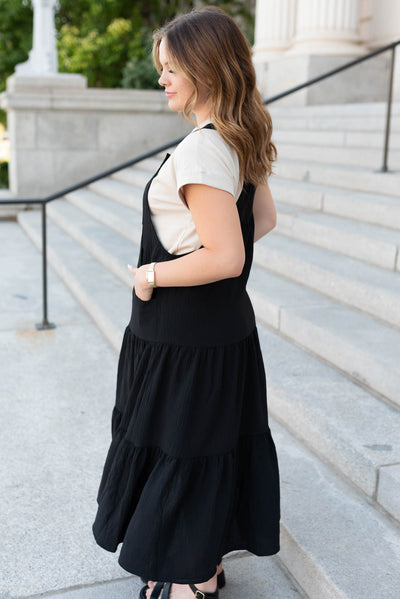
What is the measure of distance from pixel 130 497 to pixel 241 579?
651 mm

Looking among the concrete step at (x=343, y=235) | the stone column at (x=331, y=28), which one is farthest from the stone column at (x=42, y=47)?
the concrete step at (x=343, y=235)

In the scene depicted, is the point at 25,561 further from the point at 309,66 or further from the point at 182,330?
the point at 309,66

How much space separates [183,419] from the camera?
1.93m

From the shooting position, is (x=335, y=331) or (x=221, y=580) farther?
(x=335, y=331)

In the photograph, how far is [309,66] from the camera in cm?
979

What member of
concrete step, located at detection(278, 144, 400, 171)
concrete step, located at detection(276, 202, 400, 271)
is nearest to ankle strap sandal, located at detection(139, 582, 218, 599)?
concrete step, located at detection(276, 202, 400, 271)

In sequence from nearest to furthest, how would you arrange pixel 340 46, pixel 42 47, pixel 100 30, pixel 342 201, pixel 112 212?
pixel 342 201
pixel 112 212
pixel 340 46
pixel 42 47
pixel 100 30

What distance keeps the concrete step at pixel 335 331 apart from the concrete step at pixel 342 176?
129cm

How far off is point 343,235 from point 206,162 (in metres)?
3.18

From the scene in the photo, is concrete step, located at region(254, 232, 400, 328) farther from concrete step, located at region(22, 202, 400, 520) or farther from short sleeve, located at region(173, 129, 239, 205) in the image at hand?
short sleeve, located at region(173, 129, 239, 205)

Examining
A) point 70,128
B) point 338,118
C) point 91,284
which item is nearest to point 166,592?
point 91,284

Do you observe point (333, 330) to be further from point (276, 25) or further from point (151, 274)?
point (276, 25)

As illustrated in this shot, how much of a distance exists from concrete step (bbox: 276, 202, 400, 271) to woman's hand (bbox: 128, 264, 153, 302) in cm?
260

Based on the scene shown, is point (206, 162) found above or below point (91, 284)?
above
